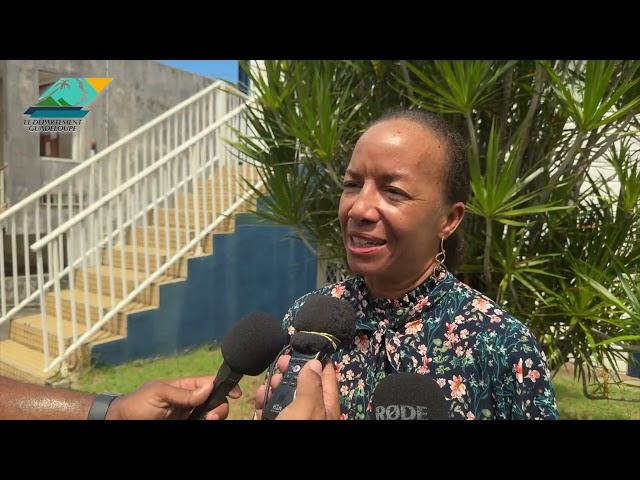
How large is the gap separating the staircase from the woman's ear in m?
2.97

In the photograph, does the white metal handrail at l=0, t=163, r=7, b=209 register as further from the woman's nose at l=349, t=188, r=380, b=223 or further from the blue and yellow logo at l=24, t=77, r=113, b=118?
the woman's nose at l=349, t=188, r=380, b=223

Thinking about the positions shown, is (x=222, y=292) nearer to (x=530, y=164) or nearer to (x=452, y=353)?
(x=530, y=164)

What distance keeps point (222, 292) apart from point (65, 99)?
2.60 m

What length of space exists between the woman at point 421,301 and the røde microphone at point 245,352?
1.13 feet

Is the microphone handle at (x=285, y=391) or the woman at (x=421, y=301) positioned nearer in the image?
the microphone handle at (x=285, y=391)

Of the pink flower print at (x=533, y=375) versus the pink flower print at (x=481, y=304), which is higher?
the pink flower print at (x=481, y=304)

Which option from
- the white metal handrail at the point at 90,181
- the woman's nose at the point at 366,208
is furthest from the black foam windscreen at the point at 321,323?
the white metal handrail at the point at 90,181

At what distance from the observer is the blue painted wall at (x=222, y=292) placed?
525cm

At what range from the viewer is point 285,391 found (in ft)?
3.27

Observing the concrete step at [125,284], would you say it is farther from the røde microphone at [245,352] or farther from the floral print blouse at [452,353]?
the røde microphone at [245,352]

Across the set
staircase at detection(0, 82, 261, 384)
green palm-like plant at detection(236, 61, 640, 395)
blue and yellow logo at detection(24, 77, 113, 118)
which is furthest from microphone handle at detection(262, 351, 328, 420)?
blue and yellow logo at detection(24, 77, 113, 118)

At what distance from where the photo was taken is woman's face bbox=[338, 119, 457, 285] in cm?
143

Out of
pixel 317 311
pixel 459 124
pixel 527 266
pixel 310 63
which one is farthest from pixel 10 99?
pixel 317 311

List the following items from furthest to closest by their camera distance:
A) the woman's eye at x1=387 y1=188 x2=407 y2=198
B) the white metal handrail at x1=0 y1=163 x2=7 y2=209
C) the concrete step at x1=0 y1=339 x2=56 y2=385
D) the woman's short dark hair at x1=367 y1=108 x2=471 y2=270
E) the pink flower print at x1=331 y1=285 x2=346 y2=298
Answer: the white metal handrail at x1=0 y1=163 x2=7 y2=209 → the concrete step at x1=0 y1=339 x2=56 y2=385 → the pink flower print at x1=331 y1=285 x2=346 y2=298 → the woman's short dark hair at x1=367 y1=108 x2=471 y2=270 → the woman's eye at x1=387 y1=188 x2=407 y2=198
